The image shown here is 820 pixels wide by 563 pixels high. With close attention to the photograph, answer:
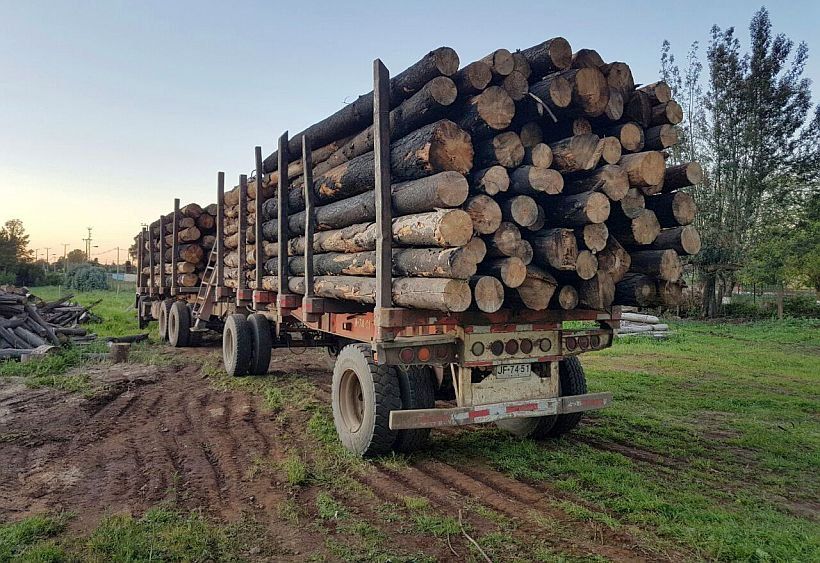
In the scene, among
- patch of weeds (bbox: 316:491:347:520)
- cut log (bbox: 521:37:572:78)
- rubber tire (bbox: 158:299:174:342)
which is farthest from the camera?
rubber tire (bbox: 158:299:174:342)

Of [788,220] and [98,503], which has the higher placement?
[788,220]

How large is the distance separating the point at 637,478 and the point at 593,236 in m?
1.95

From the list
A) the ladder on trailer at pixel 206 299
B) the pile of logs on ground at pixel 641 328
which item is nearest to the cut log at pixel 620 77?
the ladder on trailer at pixel 206 299

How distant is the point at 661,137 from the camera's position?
4707 mm

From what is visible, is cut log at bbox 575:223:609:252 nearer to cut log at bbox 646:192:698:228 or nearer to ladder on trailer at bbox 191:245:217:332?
cut log at bbox 646:192:698:228

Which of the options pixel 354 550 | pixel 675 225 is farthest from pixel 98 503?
pixel 675 225

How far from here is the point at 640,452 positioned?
509cm

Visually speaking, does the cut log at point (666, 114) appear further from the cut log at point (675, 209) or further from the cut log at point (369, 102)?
the cut log at point (369, 102)

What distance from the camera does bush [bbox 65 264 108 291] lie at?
4301 cm

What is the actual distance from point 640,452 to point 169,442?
15.2 ft

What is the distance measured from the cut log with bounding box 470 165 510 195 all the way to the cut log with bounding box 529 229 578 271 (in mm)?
513

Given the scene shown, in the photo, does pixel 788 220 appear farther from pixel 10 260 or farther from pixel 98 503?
pixel 10 260

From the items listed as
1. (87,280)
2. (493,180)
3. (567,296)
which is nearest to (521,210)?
(493,180)

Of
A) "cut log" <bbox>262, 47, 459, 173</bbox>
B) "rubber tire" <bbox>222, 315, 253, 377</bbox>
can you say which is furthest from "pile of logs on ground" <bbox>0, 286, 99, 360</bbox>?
"cut log" <bbox>262, 47, 459, 173</bbox>
